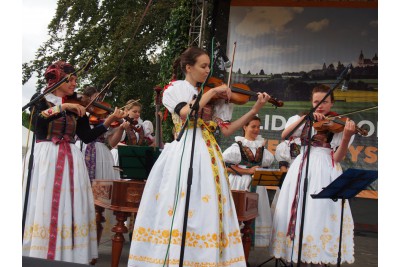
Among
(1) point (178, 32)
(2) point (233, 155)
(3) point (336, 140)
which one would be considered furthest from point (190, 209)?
(1) point (178, 32)

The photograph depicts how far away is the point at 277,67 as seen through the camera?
11141 mm

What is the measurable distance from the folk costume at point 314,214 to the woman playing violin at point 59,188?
1.91 m

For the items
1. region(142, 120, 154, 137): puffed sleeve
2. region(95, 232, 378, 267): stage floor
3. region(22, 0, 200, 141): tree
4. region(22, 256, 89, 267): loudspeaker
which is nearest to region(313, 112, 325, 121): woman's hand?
region(95, 232, 378, 267): stage floor

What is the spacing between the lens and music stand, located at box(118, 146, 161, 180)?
174 inches

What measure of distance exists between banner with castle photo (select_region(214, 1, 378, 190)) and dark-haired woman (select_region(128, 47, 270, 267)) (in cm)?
711

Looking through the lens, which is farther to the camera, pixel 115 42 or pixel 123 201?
pixel 115 42

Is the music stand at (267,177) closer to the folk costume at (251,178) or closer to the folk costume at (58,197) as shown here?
the folk costume at (251,178)

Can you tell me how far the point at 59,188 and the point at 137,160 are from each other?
2.33ft

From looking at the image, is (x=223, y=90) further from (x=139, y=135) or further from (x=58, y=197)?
(x=139, y=135)

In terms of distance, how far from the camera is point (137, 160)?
176 inches

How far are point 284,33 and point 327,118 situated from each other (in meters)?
6.79

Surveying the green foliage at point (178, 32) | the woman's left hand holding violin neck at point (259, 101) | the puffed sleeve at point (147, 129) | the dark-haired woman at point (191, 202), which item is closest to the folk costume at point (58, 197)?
the dark-haired woman at point (191, 202)

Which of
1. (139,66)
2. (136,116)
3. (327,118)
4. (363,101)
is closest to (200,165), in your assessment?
(327,118)

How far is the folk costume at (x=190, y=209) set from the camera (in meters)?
3.59
